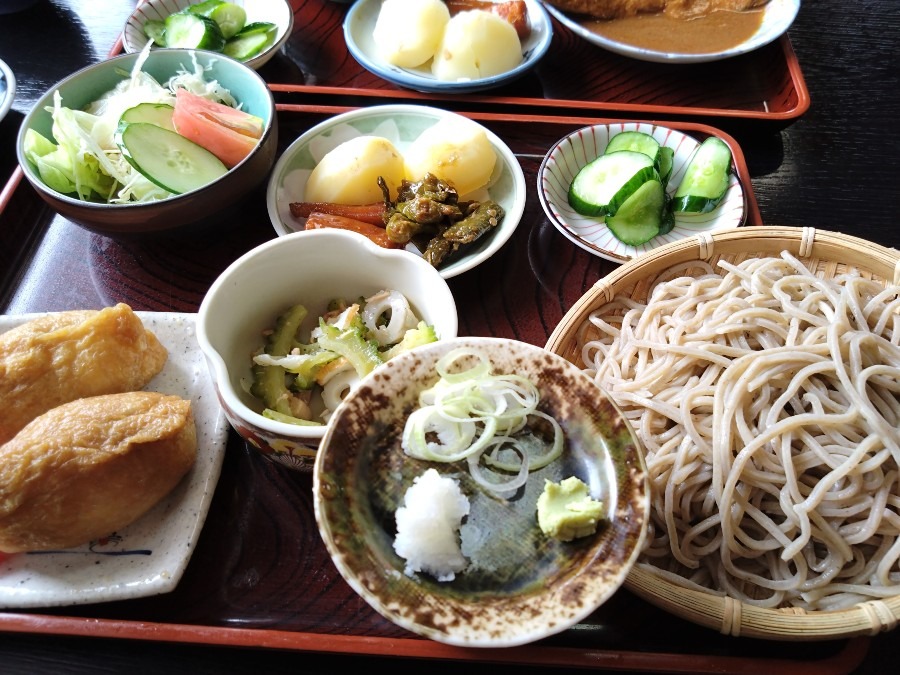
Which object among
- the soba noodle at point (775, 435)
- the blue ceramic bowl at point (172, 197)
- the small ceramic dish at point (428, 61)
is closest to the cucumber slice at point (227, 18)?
the small ceramic dish at point (428, 61)

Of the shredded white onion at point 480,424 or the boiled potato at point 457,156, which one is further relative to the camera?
the boiled potato at point 457,156

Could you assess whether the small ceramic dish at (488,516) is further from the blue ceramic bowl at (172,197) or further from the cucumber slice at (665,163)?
the cucumber slice at (665,163)

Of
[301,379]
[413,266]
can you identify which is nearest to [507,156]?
[413,266]

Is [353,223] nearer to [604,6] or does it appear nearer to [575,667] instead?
[575,667]

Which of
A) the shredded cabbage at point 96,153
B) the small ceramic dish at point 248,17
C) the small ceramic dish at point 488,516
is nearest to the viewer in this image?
the small ceramic dish at point 488,516

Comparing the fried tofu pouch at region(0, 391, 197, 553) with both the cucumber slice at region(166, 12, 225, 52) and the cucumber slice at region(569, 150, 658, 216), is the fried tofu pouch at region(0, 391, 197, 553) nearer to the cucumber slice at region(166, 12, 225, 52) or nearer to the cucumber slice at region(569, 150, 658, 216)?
the cucumber slice at region(569, 150, 658, 216)

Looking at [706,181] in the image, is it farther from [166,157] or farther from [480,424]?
[166,157]

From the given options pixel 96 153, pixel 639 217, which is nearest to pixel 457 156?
pixel 639 217
